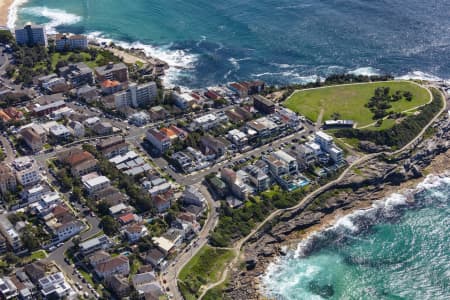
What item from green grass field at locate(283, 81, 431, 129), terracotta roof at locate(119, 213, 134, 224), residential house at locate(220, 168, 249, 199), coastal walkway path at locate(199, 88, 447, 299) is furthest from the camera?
green grass field at locate(283, 81, 431, 129)

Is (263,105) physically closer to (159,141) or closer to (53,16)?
(159,141)

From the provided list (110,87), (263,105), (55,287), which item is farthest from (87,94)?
(55,287)

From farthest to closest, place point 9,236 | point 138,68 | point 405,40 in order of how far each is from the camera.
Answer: point 405,40 < point 138,68 < point 9,236

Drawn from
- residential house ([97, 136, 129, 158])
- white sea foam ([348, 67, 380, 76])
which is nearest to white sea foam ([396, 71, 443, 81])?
white sea foam ([348, 67, 380, 76])

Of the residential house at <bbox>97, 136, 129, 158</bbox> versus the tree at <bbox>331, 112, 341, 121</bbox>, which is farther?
the tree at <bbox>331, 112, 341, 121</bbox>

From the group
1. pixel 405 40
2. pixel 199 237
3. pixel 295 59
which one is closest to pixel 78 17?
pixel 295 59

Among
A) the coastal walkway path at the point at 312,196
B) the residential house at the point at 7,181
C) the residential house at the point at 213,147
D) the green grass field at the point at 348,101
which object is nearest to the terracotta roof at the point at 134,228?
the coastal walkway path at the point at 312,196

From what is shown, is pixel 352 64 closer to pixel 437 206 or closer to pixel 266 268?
pixel 437 206

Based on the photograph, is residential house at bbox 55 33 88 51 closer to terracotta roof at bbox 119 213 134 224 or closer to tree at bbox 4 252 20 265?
terracotta roof at bbox 119 213 134 224
